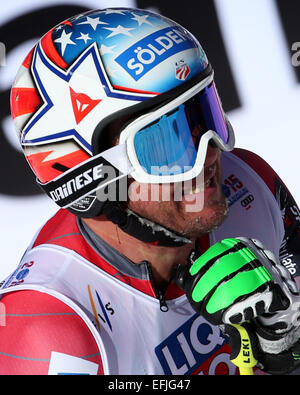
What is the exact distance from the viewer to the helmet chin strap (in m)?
2.31

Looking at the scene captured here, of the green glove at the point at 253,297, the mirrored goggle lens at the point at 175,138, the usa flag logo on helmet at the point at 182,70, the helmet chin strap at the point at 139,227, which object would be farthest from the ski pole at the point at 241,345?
the usa flag logo on helmet at the point at 182,70

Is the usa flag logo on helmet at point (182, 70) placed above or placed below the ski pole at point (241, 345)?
above

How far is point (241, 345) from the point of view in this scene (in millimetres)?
2166

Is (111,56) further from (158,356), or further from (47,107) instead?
(158,356)

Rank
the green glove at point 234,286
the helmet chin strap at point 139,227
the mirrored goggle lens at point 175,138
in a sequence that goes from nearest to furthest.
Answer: the green glove at point 234,286 < the mirrored goggle lens at point 175,138 < the helmet chin strap at point 139,227

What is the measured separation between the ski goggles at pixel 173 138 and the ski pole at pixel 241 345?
1.36 ft

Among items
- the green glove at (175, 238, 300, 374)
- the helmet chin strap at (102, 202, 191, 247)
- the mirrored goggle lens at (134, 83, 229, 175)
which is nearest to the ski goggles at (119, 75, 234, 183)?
the mirrored goggle lens at (134, 83, 229, 175)

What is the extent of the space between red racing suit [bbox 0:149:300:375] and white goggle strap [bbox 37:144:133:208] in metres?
0.16

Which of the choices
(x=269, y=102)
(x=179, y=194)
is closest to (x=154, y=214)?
(x=179, y=194)

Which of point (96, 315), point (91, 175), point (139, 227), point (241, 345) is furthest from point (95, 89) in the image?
point (241, 345)

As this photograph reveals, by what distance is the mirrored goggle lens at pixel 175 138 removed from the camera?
2197mm

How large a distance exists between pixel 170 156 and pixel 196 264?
0.29 meters

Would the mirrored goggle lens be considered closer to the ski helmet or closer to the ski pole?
the ski helmet

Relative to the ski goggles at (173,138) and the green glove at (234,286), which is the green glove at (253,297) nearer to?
the green glove at (234,286)
